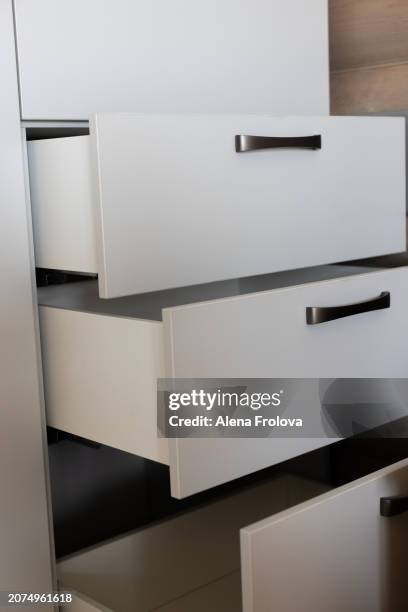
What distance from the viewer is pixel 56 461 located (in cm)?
143

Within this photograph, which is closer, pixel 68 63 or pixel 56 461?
pixel 68 63

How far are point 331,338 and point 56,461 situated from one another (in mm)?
581

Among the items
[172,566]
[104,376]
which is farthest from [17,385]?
[172,566]

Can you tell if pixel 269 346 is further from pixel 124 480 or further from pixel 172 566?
pixel 124 480

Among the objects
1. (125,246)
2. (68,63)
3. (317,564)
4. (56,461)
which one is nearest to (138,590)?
(56,461)

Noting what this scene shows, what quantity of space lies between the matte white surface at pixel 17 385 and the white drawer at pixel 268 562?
101 millimetres

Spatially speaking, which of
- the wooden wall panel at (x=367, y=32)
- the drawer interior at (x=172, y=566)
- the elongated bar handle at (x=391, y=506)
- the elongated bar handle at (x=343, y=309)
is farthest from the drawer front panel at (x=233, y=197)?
the drawer interior at (x=172, y=566)

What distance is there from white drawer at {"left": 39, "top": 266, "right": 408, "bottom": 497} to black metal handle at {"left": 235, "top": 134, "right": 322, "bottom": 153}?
183mm

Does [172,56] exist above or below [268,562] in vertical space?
above

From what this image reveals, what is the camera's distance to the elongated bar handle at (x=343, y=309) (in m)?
1.04

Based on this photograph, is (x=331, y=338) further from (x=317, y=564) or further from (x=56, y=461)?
(x=56, y=461)

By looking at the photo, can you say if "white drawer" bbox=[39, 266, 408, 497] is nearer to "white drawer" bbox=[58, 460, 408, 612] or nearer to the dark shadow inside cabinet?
"white drawer" bbox=[58, 460, 408, 612]

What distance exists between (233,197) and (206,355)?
23cm

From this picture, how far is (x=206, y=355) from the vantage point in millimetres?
940
